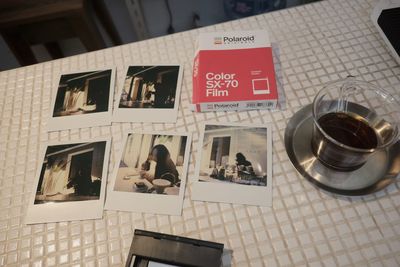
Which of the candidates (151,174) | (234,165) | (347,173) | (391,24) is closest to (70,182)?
(151,174)

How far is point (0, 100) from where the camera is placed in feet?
2.30

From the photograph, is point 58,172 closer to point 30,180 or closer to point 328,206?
point 30,180

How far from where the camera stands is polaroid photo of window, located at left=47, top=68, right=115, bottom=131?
2.12 feet

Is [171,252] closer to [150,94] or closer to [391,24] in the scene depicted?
[150,94]

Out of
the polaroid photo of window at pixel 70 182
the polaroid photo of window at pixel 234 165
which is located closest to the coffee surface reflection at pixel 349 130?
the polaroid photo of window at pixel 234 165

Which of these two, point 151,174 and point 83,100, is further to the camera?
point 83,100

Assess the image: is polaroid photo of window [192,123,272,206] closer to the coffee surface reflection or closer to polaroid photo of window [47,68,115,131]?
the coffee surface reflection

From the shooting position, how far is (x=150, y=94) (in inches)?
26.3

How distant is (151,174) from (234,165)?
150 millimetres

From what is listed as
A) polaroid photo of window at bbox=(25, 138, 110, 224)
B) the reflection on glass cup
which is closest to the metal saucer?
the reflection on glass cup

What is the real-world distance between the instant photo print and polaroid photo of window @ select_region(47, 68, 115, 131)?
26cm

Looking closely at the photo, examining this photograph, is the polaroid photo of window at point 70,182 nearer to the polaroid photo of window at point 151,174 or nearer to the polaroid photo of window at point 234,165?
the polaroid photo of window at point 151,174

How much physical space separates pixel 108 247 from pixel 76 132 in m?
0.24

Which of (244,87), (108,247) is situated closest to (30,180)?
(108,247)
